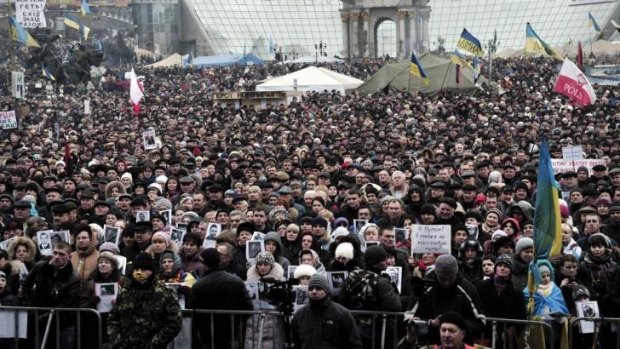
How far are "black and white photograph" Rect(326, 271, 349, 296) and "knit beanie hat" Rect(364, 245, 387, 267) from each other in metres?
0.21

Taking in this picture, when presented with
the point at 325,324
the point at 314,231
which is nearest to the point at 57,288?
the point at 325,324

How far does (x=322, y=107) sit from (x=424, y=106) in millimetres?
3918

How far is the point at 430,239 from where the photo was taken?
13.6 metres

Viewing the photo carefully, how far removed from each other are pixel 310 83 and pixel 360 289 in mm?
39719

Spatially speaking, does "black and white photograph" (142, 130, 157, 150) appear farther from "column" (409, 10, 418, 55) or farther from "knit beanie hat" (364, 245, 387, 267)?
"column" (409, 10, 418, 55)

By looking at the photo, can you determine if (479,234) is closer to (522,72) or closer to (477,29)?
(522,72)

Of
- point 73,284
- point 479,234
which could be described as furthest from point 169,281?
point 479,234

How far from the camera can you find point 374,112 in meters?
42.7

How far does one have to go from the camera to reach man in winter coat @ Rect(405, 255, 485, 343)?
10234 mm

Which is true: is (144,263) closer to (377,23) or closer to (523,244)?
(523,244)

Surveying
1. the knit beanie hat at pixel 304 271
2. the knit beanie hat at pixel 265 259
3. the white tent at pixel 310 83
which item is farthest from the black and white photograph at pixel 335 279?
the white tent at pixel 310 83

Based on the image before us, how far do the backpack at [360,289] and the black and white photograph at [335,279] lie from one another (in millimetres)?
314

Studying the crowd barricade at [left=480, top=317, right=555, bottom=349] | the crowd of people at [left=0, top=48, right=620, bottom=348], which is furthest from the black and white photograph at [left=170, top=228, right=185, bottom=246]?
the crowd barricade at [left=480, top=317, right=555, bottom=349]

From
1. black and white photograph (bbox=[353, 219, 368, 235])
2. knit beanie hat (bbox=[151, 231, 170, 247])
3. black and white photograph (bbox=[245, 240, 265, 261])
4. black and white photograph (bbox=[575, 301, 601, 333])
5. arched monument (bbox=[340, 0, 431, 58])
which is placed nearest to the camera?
black and white photograph (bbox=[575, 301, 601, 333])
